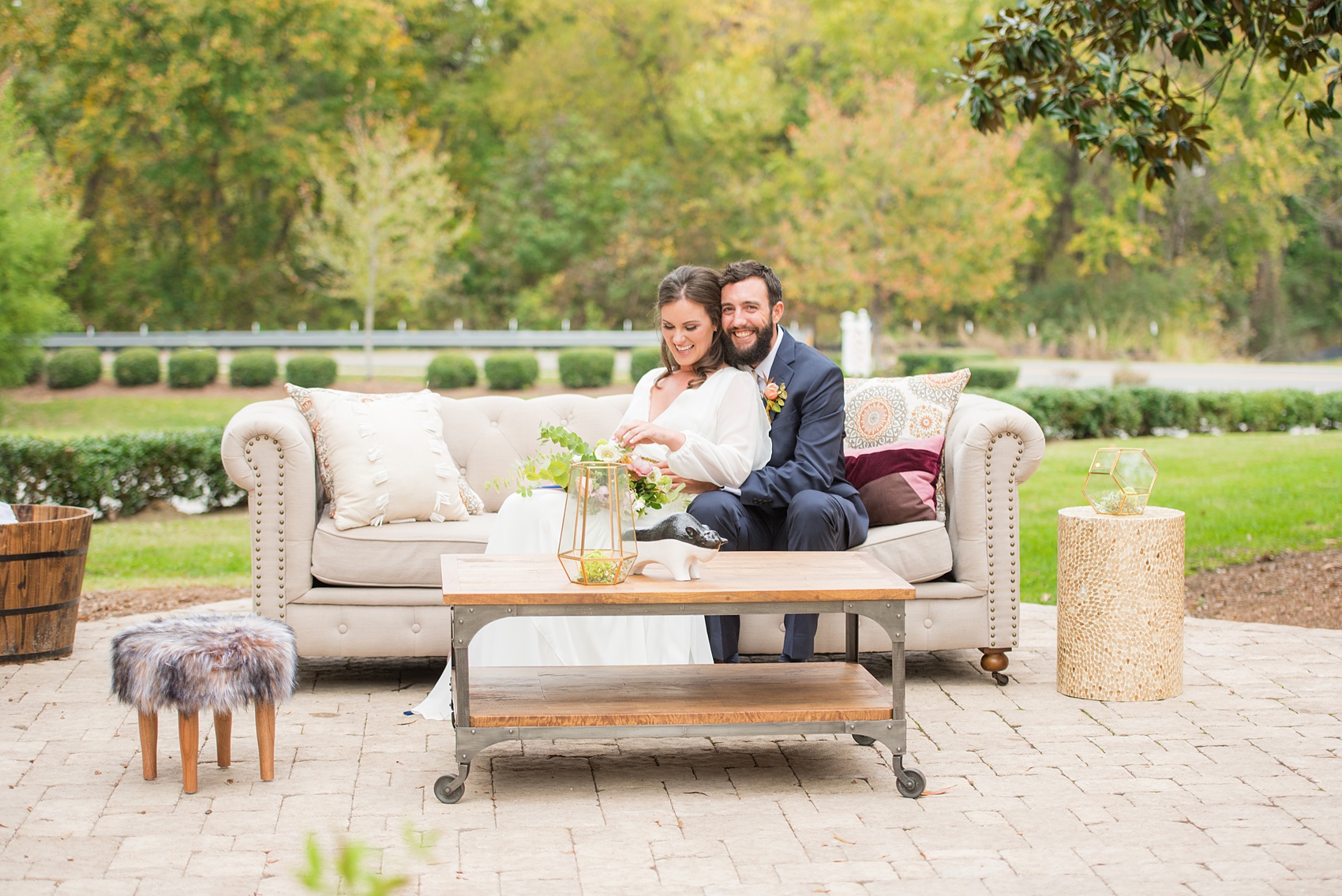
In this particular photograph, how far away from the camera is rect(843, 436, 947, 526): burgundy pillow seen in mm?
4656

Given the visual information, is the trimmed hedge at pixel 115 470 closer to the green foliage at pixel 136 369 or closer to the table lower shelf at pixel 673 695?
the table lower shelf at pixel 673 695

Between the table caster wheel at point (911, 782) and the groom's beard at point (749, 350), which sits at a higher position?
the groom's beard at point (749, 350)

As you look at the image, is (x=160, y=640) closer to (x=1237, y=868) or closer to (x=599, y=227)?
(x=1237, y=868)

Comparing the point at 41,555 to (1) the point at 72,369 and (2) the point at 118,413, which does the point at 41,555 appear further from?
(1) the point at 72,369

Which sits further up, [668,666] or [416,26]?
[416,26]

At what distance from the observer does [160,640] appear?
3.38 meters

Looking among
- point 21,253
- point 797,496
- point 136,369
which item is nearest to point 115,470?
point 797,496

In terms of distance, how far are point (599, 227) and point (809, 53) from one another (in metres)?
5.43

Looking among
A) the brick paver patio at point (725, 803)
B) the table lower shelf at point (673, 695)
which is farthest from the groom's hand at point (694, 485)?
the brick paver patio at point (725, 803)

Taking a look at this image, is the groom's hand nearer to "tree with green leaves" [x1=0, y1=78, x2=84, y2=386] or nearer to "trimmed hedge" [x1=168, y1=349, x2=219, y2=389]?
"tree with green leaves" [x1=0, y1=78, x2=84, y2=386]

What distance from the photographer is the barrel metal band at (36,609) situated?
4.70 m

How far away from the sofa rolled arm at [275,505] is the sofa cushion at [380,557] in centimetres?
8

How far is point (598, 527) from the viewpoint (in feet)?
11.2

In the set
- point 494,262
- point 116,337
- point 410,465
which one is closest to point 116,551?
point 410,465
